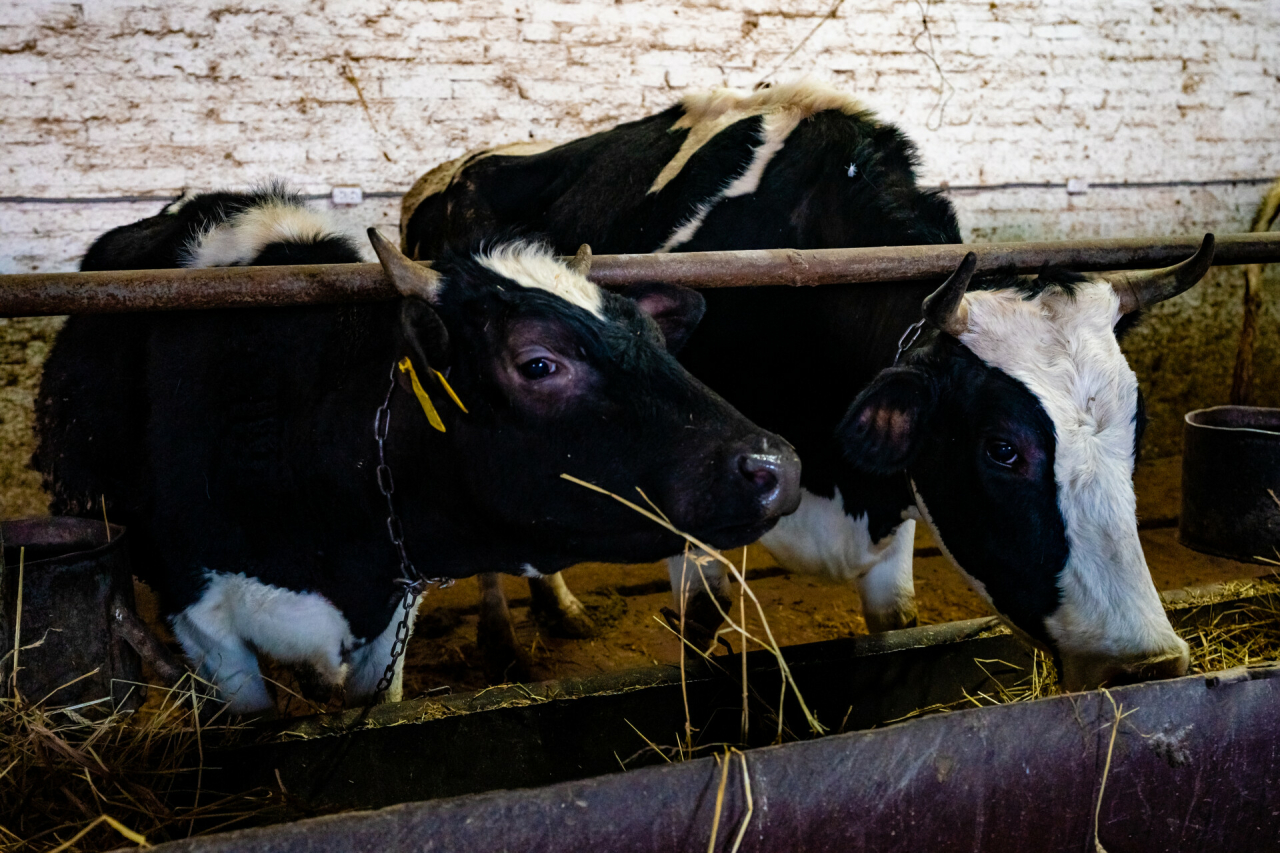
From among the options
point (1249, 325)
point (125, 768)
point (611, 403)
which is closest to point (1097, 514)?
point (611, 403)

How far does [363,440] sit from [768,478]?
1.01 m

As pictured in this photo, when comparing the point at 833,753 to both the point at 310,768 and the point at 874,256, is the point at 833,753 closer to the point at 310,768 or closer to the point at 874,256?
the point at 310,768

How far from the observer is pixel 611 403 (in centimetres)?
198

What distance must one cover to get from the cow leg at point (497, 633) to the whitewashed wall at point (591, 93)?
2.18 meters

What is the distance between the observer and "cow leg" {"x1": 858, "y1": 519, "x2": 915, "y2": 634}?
3182 mm

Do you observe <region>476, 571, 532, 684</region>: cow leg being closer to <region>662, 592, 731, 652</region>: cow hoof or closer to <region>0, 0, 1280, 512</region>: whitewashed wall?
<region>662, 592, 731, 652</region>: cow hoof

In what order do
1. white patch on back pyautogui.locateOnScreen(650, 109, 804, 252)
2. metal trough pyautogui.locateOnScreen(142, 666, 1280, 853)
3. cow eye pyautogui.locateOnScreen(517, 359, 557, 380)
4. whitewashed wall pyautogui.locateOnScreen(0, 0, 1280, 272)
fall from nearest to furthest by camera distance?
metal trough pyautogui.locateOnScreen(142, 666, 1280, 853)
cow eye pyautogui.locateOnScreen(517, 359, 557, 380)
white patch on back pyautogui.locateOnScreen(650, 109, 804, 252)
whitewashed wall pyautogui.locateOnScreen(0, 0, 1280, 272)

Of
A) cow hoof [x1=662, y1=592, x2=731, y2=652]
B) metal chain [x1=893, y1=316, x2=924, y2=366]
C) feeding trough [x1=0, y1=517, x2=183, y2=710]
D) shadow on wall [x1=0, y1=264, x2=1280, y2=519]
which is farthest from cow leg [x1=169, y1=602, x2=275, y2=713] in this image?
shadow on wall [x1=0, y1=264, x2=1280, y2=519]

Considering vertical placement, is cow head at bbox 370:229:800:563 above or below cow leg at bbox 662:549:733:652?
above

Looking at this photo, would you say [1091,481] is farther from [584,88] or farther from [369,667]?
[584,88]

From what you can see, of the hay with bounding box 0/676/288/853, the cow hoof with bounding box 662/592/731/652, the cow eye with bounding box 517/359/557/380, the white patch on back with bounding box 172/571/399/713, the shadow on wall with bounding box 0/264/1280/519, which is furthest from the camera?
the shadow on wall with bounding box 0/264/1280/519

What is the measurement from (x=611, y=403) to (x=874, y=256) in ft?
3.14

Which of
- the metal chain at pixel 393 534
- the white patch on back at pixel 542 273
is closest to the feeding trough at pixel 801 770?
the metal chain at pixel 393 534

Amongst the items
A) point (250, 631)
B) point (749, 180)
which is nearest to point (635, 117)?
point (749, 180)
